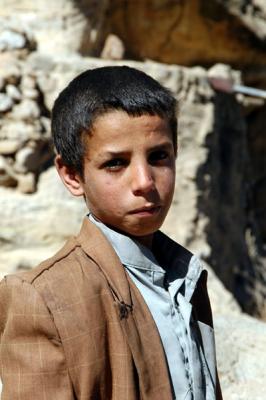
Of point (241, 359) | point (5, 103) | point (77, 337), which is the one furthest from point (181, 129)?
point (77, 337)

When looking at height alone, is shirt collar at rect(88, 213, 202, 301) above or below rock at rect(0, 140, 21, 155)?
above

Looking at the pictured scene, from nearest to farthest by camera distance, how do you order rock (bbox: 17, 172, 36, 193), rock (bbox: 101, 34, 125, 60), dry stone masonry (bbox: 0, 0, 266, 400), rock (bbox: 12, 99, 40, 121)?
dry stone masonry (bbox: 0, 0, 266, 400), rock (bbox: 17, 172, 36, 193), rock (bbox: 12, 99, 40, 121), rock (bbox: 101, 34, 125, 60)

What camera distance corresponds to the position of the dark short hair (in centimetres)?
126

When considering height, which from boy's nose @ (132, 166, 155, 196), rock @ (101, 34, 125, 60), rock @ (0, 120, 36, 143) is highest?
boy's nose @ (132, 166, 155, 196)

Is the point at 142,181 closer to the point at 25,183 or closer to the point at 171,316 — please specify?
the point at 171,316

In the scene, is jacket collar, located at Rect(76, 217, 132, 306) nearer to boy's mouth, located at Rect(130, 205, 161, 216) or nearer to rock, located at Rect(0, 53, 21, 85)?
boy's mouth, located at Rect(130, 205, 161, 216)

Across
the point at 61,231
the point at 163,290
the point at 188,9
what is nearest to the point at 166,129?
the point at 163,290

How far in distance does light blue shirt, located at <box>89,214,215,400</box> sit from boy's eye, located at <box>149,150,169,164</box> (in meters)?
0.11

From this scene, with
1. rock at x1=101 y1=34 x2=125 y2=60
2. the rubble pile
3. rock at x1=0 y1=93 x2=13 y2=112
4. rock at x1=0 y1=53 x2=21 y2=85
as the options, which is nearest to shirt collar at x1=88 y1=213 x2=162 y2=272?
the rubble pile

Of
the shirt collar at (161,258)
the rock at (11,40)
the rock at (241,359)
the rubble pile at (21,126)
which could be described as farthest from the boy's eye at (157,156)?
the rock at (11,40)

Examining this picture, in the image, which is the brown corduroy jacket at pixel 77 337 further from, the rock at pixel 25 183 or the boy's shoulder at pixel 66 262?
the rock at pixel 25 183

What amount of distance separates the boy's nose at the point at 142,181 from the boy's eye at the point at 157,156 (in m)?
0.03

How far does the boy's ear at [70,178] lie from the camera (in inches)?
52.3

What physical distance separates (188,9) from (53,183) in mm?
2902
